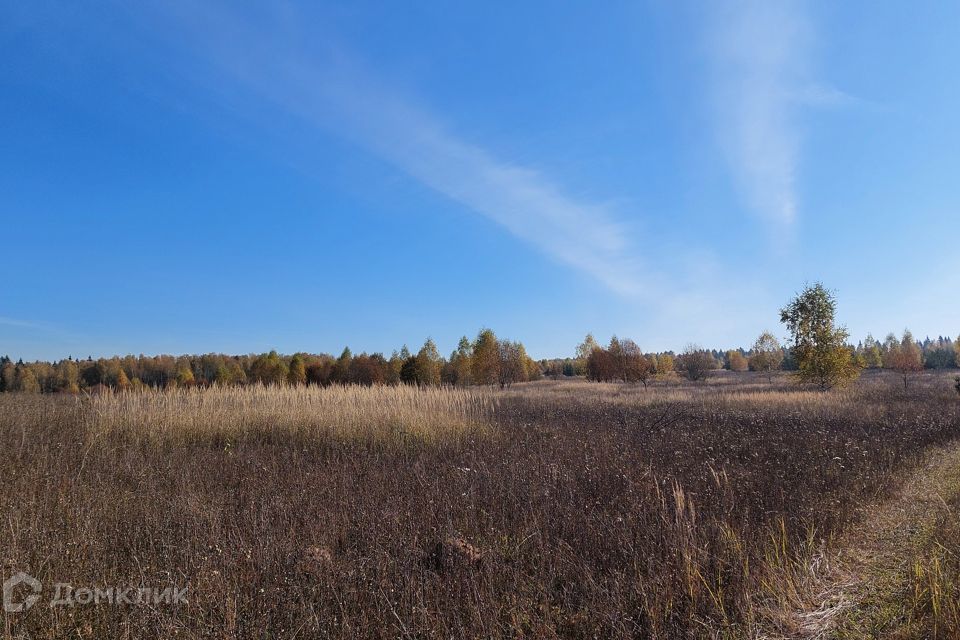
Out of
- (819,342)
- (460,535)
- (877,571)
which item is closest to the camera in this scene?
(877,571)

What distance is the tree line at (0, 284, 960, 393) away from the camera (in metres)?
24.9

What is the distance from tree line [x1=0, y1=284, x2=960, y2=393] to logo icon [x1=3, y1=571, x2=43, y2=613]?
10002mm

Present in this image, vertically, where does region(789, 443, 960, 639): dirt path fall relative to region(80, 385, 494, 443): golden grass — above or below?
below

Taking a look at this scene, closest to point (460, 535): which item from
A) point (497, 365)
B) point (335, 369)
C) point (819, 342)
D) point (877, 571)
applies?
point (877, 571)

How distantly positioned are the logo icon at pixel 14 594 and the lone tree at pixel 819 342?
3076 cm

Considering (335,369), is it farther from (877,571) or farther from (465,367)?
(877,571)

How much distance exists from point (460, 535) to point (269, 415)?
750cm

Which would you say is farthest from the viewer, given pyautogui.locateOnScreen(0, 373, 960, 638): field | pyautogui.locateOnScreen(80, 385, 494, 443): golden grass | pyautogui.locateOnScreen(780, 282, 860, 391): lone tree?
pyautogui.locateOnScreen(780, 282, 860, 391): lone tree

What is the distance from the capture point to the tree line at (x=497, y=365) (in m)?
24.9

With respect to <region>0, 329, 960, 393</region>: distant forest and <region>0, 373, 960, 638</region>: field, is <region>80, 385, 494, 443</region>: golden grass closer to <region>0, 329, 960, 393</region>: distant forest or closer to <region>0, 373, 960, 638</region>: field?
<region>0, 373, 960, 638</region>: field

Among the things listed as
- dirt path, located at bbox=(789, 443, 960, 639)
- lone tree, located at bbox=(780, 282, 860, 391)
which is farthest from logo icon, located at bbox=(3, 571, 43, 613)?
lone tree, located at bbox=(780, 282, 860, 391)

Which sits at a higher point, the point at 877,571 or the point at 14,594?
the point at 14,594

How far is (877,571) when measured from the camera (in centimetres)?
367

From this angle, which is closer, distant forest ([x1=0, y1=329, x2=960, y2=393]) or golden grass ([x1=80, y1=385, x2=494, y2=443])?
golden grass ([x1=80, y1=385, x2=494, y2=443])
